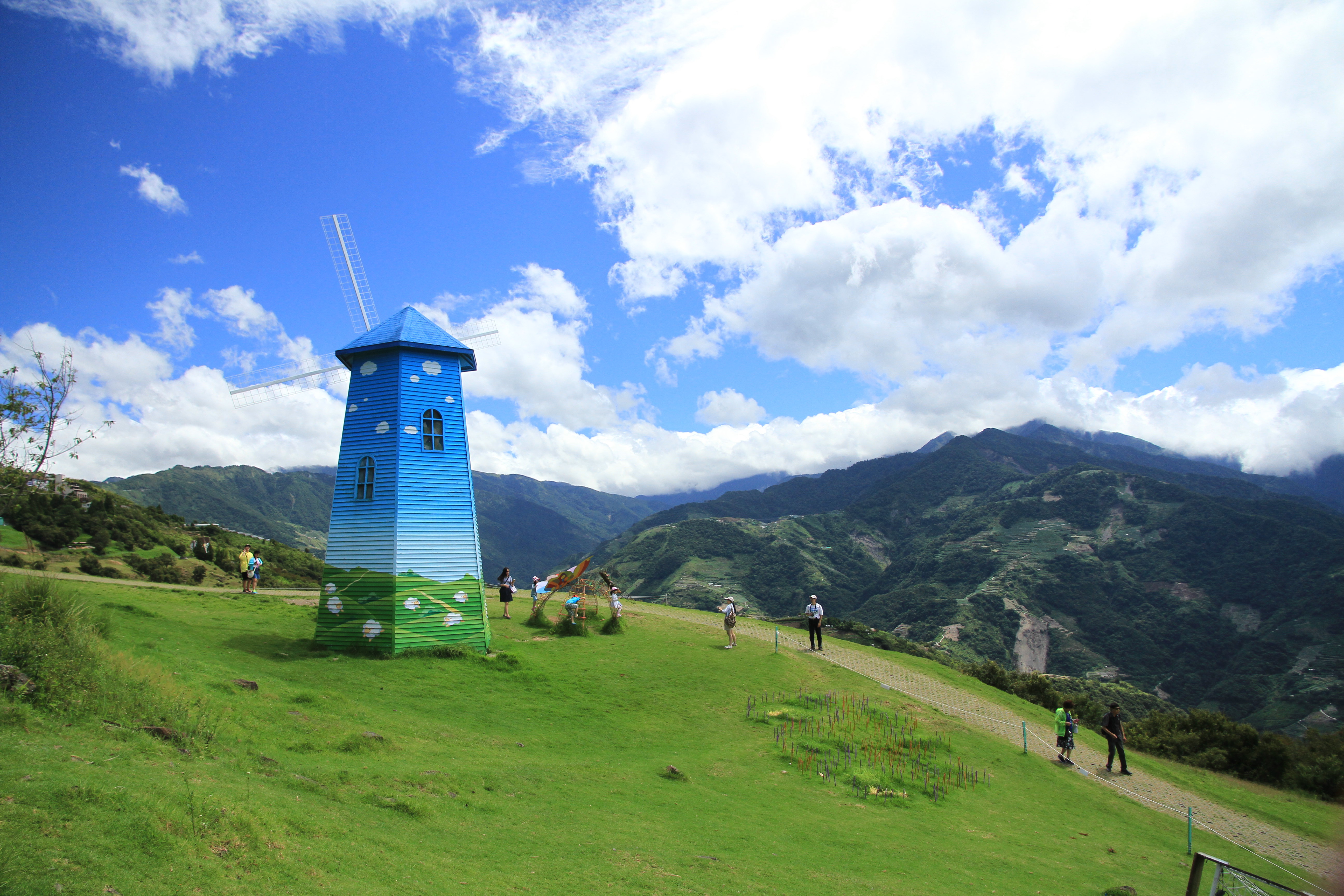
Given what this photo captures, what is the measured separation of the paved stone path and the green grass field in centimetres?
94

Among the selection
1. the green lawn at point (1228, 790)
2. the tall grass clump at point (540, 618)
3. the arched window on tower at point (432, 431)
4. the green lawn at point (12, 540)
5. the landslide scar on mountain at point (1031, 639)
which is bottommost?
the landslide scar on mountain at point (1031, 639)

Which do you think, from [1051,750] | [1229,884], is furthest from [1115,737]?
[1229,884]

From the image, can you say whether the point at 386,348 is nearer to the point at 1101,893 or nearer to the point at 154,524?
the point at 1101,893

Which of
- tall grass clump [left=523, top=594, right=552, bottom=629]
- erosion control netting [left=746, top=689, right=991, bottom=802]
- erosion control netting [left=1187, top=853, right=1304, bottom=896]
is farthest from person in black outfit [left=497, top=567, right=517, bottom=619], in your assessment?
erosion control netting [left=1187, top=853, right=1304, bottom=896]

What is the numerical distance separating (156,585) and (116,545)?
9.48 meters

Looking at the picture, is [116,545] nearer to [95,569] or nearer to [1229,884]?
[95,569]

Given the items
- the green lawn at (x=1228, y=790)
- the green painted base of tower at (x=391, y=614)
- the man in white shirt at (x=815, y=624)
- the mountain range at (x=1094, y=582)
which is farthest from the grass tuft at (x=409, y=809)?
the mountain range at (x=1094, y=582)

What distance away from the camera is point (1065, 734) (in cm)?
1814

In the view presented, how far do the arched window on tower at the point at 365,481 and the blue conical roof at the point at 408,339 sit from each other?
358 centimetres

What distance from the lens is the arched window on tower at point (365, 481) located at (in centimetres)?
2088

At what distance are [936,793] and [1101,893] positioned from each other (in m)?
4.15

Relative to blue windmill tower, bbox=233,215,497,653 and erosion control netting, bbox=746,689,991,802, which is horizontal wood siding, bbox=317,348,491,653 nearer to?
blue windmill tower, bbox=233,215,497,653

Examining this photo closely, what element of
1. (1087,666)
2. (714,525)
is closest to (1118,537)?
(1087,666)

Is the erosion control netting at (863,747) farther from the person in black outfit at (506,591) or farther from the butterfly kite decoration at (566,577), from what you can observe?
the person in black outfit at (506,591)
